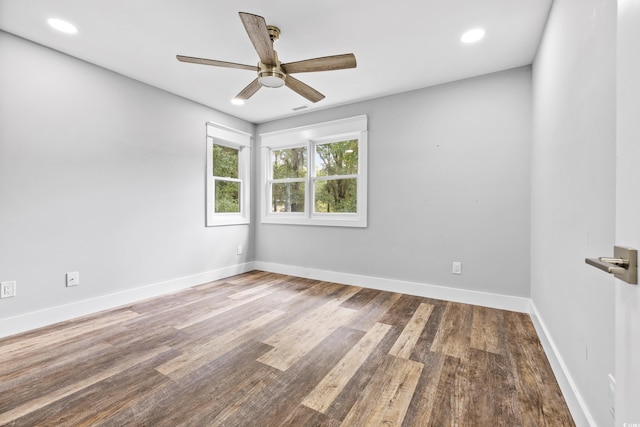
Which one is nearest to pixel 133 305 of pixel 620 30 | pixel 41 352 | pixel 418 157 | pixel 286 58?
pixel 41 352

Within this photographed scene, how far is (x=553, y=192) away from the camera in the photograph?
72.8 inches

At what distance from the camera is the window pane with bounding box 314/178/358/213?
3834 millimetres

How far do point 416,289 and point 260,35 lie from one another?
2.99 meters

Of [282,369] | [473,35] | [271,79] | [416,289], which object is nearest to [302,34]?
[271,79]

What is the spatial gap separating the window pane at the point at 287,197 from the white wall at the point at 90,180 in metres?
1.22

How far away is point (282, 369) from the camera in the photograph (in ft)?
5.84

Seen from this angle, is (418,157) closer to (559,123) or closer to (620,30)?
(559,123)

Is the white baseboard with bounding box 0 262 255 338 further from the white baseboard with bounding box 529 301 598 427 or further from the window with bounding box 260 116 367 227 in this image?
the white baseboard with bounding box 529 301 598 427

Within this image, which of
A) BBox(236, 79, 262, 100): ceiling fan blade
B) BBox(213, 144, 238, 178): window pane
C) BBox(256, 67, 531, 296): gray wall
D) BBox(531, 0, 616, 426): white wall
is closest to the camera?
BBox(531, 0, 616, 426): white wall

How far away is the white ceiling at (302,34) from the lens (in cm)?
196

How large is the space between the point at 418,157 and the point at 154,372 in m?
3.20

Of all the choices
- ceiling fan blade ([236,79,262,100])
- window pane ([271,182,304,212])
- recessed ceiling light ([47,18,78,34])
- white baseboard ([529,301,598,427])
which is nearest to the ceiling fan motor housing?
ceiling fan blade ([236,79,262,100])

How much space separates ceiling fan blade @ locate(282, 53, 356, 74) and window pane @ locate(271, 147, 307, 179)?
2.18m

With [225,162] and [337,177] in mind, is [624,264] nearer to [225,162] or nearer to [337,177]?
[337,177]
